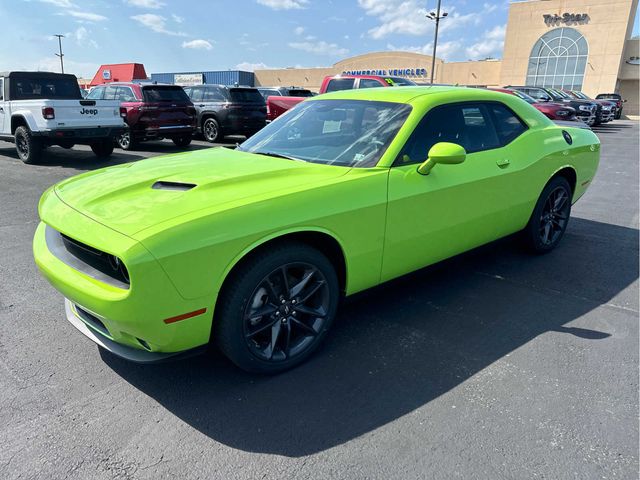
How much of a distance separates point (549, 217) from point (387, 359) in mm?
→ 2713

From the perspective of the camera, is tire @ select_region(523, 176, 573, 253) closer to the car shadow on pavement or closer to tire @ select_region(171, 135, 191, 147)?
the car shadow on pavement

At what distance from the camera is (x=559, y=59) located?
44.0m

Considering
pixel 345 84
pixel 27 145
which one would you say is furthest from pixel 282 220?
pixel 345 84

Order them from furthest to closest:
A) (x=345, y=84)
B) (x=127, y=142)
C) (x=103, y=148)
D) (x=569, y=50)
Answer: (x=569, y=50) → (x=345, y=84) → (x=127, y=142) → (x=103, y=148)

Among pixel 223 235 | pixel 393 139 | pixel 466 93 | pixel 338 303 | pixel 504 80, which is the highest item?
pixel 504 80

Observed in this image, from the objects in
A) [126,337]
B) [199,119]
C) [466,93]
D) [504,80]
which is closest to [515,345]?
[466,93]

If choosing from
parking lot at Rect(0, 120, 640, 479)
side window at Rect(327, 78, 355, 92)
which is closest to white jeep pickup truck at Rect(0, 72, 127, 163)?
side window at Rect(327, 78, 355, 92)

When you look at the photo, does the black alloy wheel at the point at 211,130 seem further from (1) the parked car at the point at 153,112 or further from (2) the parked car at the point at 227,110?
(1) the parked car at the point at 153,112

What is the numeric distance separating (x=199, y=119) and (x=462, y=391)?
13.0 m

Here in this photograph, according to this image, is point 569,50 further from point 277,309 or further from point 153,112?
point 277,309

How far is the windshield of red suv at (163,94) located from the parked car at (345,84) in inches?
104

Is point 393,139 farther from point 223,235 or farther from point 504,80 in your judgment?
point 504,80

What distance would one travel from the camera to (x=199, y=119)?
13844 millimetres

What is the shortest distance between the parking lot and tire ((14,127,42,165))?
6967mm
